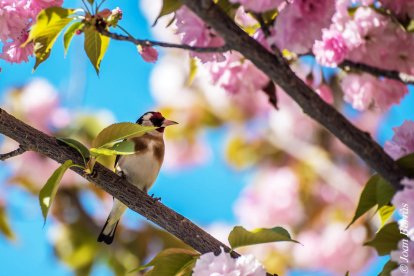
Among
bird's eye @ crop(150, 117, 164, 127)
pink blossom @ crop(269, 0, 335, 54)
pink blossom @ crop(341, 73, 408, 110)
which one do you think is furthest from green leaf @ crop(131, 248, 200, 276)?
bird's eye @ crop(150, 117, 164, 127)

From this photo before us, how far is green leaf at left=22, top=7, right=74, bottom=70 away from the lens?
1.20 meters

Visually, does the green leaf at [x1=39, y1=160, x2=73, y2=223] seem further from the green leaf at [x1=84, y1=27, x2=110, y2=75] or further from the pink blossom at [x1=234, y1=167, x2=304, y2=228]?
the pink blossom at [x1=234, y1=167, x2=304, y2=228]

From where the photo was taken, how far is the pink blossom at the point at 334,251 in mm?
3656

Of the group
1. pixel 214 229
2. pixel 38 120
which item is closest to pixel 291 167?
pixel 214 229

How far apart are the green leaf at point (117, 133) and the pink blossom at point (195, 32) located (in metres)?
0.19

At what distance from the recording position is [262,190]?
13.7ft

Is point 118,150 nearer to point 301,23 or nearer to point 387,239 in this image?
point 301,23

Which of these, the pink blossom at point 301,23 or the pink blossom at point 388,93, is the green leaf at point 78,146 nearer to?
the pink blossom at point 301,23

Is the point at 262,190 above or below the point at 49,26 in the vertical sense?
above

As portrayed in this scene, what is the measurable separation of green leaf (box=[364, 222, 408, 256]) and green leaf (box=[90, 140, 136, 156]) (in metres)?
0.44

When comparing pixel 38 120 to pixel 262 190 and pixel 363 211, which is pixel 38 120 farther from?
pixel 363 211

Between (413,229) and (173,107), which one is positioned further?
(173,107)

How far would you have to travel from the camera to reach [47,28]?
1.24 metres

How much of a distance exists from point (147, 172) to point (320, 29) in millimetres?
1298
